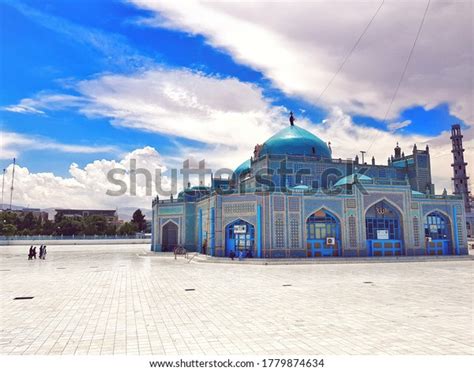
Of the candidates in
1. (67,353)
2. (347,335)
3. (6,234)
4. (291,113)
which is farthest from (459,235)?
(6,234)

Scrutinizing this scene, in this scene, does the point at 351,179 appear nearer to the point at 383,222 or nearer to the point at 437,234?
the point at 383,222

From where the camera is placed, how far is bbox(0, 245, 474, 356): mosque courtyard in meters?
7.34

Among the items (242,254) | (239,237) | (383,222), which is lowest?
(242,254)

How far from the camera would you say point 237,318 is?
973 cm

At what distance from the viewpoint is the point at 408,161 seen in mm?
42406

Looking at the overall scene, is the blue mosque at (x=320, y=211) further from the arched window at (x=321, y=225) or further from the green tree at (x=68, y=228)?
the green tree at (x=68, y=228)

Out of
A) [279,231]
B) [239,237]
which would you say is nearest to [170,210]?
[239,237]

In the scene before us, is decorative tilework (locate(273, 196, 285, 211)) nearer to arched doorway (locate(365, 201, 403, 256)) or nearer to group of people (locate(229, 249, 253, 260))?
group of people (locate(229, 249, 253, 260))

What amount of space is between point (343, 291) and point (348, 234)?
19.1 metres

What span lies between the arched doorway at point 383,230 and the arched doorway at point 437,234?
10.3 feet

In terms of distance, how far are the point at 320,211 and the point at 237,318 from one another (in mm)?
24035

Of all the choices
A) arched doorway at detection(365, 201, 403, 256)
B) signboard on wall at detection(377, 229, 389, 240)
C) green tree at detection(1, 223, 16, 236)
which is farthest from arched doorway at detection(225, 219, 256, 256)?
green tree at detection(1, 223, 16, 236)

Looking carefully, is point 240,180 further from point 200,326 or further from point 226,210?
point 200,326

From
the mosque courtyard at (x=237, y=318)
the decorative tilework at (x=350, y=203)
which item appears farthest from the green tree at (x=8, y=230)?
the decorative tilework at (x=350, y=203)
